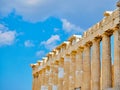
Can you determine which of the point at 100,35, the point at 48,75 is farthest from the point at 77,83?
the point at 48,75

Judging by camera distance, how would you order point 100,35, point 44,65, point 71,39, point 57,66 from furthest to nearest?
point 44,65, point 57,66, point 71,39, point 100,35

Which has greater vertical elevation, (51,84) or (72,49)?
(72,49)

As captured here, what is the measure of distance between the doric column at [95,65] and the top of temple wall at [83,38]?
2.47 ft

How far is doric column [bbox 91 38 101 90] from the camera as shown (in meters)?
27.6

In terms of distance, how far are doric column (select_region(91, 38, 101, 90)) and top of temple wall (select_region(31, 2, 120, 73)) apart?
2.47 feet

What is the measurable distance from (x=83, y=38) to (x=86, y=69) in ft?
Result: 9.15

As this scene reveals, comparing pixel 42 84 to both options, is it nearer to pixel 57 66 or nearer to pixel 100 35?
pixel 57 66

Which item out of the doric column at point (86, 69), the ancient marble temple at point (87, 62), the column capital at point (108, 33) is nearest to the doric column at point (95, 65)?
the ancient marble temple at point (87, 62)

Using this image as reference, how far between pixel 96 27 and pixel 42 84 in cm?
1450

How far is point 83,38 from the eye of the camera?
30.4 m

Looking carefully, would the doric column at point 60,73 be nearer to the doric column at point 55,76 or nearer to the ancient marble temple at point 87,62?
the ancient marble temple at point 87,62

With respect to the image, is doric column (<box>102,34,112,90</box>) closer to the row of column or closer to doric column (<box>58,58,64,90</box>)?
the row of column

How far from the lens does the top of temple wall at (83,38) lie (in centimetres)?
2560

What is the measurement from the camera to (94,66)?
92.1 feet
